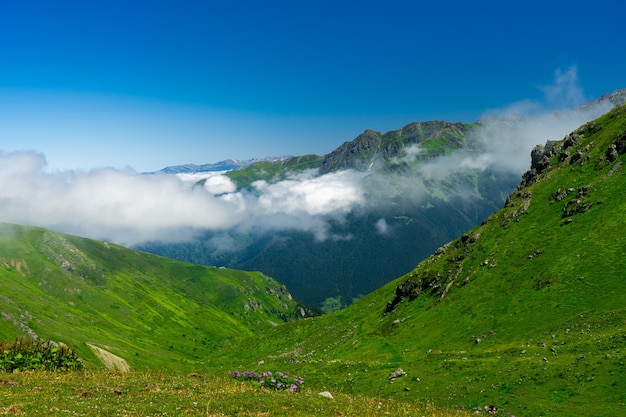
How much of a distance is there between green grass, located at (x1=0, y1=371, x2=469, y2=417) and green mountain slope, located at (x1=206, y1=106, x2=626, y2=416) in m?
23.4

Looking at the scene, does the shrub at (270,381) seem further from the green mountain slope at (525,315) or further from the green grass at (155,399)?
the green mountain slope at (525,315)

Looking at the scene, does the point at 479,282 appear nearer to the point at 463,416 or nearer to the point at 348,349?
the point at 348,349

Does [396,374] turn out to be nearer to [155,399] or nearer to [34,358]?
[155,399]

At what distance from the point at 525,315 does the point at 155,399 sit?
74959mm

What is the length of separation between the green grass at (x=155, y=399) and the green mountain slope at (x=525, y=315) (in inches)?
920

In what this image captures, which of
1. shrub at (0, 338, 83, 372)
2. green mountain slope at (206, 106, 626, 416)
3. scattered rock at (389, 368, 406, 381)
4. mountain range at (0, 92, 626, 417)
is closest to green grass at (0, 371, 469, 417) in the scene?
shrub at (0, 338, 83, 372)

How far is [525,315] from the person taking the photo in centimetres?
8038

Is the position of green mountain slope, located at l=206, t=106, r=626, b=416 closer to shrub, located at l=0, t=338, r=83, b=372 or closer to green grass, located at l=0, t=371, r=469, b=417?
green grass, located at l=0, t=371, r=469, b=417

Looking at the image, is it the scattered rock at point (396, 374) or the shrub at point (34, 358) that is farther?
the scattered rock at point (396, 374)

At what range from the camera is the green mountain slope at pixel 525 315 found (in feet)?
154

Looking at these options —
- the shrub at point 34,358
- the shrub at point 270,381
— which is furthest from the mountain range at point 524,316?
the shrub at point 34,358

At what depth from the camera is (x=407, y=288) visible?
140m

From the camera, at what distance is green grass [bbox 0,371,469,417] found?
24.5 metres

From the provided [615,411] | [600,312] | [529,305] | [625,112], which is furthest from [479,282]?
[625,112]
